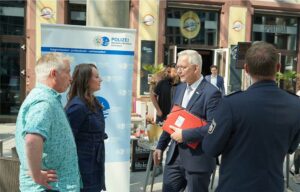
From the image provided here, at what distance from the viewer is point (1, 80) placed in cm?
1252

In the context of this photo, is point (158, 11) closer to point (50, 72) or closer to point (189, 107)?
point (189, 107)

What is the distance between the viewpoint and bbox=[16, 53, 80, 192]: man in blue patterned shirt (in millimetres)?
2332

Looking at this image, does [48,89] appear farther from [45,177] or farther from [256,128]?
[256,128]

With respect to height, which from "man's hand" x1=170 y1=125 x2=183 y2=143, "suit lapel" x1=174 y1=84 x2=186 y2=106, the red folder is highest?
"suit lapel" x1=174 y1=84 x2=186 y2=106

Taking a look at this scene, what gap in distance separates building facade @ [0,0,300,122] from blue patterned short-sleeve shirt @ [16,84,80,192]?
10145mm

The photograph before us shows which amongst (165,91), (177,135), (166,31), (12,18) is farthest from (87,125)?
(166,31)

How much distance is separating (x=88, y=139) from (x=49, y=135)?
90cm

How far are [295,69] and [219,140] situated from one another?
1340 cm

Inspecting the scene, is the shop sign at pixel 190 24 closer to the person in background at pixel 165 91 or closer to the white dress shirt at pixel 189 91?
the person in background at pixel 165 91

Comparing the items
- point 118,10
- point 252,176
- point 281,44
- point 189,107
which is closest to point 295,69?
point 281,44

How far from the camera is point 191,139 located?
3375 mm

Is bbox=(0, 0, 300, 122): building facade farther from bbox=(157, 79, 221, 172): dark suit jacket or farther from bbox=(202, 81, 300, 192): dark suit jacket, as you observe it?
bbox=(202, 81, 300, 192): dark suit jacket

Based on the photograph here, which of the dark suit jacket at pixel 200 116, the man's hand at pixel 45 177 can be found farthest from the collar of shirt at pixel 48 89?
the dark suit jacket at pixel 200 116

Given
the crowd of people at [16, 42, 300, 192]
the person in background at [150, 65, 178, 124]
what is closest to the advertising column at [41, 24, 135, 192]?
the crowd of people at [16, 42, 300, 192]
